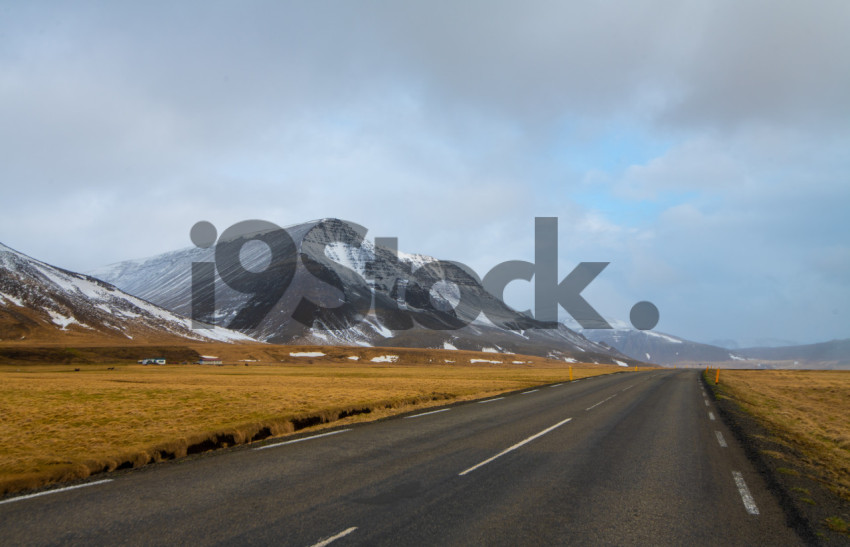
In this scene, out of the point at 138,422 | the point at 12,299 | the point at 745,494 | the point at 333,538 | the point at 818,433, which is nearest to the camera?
the point at 333,538

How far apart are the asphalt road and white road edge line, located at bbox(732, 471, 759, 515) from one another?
0.03 metres

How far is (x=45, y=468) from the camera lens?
952 centimetres

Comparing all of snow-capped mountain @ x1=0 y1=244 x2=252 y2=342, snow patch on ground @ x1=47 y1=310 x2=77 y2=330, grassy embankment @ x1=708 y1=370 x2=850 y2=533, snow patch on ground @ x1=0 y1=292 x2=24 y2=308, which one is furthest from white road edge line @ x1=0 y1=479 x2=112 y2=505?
snow patch on ground @ x1=0 y1=292 x2=24 y2=308

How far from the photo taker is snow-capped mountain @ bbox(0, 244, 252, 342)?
12838 cm

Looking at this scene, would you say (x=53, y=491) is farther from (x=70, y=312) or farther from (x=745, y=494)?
(x=70, y=312)

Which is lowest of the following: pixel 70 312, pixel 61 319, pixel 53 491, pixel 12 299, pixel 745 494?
pixel 53 491

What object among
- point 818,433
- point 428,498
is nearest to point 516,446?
point 428,498

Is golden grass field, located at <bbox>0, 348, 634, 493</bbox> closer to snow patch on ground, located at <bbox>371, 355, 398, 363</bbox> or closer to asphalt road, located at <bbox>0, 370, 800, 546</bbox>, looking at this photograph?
asphalt road, located at <bbox>0, 370, 800, 546</bbox>

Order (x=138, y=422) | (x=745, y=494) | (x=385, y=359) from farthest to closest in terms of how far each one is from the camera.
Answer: (x=385, y=359) → (x=138, y=422) → (x=745, y=494)

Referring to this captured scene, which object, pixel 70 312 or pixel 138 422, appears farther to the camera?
pixel 70 312

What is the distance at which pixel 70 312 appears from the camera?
145625 millimetres

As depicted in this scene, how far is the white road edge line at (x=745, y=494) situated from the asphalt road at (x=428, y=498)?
34 mm

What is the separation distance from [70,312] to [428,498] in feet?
577

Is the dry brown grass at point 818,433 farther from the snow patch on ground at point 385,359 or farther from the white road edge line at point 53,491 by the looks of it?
the snow patch on ground at point 385,359
